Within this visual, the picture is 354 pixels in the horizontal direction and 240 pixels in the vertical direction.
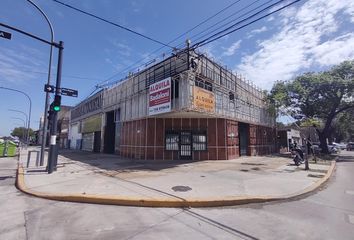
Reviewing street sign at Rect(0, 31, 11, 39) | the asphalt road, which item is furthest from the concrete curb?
street sign at Rect(0, 31, 11, 39)

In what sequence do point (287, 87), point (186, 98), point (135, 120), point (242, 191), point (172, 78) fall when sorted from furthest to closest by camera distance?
1. point (287, 87)
2. point (135, 120)
3. point (172, 78)
4. point (186, 98)
5. point (242, 191)

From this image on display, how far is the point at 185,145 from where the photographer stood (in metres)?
19.5

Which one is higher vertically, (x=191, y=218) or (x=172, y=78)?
(x=172, y=78)

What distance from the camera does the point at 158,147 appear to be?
1947 cm

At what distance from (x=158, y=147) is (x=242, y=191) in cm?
1201

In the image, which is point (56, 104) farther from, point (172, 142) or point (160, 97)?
point (172, 142)

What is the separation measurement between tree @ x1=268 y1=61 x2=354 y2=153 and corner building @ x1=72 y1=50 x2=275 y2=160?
22.5 feet

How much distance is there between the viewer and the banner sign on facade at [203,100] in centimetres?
1652

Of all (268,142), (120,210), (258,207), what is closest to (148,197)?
(120,210)

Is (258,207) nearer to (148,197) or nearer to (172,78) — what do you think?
(148,197)

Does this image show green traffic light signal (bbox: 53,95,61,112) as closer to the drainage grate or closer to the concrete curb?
the concrete curb

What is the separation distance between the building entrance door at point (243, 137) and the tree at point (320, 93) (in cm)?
575

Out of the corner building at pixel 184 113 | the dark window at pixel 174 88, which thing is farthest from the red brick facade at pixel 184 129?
the dark window at pixel 174 88

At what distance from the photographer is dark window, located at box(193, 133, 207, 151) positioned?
19.5 m
